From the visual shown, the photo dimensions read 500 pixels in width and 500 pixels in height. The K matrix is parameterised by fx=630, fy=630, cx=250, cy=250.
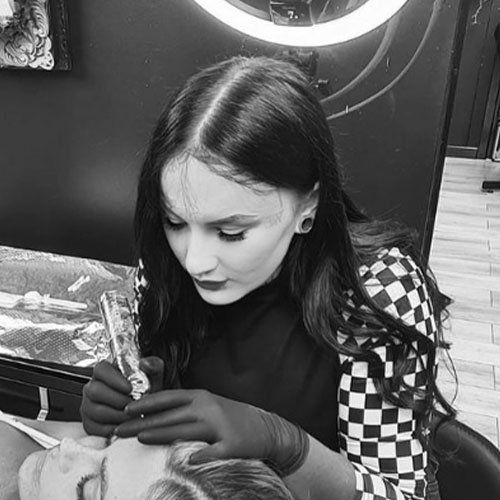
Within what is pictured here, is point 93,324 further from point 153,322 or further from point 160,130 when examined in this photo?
point 160,130

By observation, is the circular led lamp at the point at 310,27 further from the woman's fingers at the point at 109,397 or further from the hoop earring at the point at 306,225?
the woman's fingers at the point at 109,397

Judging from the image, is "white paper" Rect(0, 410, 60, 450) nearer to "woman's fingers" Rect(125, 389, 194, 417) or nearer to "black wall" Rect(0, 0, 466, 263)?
"woman's fingers" Rect(125, 389, 194, 417)

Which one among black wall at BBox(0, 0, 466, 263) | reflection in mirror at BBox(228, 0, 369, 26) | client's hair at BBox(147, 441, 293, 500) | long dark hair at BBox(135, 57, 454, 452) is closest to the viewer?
client's hair at BBox(147, 441, 293, 500)

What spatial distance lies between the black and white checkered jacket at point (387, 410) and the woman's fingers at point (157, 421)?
0.82 feet

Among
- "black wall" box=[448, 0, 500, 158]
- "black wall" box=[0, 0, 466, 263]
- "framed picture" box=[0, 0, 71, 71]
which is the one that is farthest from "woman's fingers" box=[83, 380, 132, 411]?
"black wall" box=[448, 0, 500, 158]

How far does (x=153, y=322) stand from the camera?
0.86 m

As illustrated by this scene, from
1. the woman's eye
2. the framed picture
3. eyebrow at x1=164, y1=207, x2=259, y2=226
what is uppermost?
the framed picture

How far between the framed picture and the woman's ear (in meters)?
0.79

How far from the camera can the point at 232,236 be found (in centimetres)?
67

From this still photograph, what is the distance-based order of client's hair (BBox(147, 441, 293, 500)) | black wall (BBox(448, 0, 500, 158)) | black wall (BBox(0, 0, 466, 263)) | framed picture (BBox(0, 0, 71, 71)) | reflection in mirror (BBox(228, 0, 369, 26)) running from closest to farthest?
1. client's hair (BBox(147, 441, 293, 500))
2. reflection in mirror (BBox(228, 0, 369, 26))
3. black wall (BBox(0, 0, 466, 263))
4. framed picture (BBox(0, 0, 71, 71))
5. black wall (BBox(448, 0, 500, 158))

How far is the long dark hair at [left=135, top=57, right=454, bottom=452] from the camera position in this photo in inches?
26.0

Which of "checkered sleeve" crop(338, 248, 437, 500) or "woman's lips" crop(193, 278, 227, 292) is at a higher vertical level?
"woman's lips" crop(193, 278, 227, 292)

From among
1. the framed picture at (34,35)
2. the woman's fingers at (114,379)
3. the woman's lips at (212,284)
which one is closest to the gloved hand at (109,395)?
the woman's fingers at (114,379)

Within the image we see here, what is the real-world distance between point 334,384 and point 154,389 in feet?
0.85
